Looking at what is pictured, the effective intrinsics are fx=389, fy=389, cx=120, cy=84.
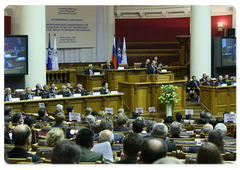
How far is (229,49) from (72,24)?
766 centimetres

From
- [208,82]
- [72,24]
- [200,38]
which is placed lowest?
[208,82]

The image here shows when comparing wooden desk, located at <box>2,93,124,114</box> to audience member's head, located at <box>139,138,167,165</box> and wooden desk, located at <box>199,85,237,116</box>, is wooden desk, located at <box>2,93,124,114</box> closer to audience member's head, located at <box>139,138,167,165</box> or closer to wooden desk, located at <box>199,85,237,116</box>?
wooden desk, located at <box>199,85,237,116</box>

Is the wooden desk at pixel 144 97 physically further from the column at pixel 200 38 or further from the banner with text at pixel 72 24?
the banner with text at pixel 72 24

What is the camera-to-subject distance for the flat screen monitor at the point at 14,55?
41.9 feet

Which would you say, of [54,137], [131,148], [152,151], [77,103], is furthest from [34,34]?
[152,151]

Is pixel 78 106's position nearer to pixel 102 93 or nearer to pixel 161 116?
pixel 102 93

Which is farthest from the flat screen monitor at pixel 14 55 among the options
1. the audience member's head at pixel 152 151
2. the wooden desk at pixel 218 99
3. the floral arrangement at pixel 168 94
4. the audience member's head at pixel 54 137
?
the audience member's head at pixel 152 151

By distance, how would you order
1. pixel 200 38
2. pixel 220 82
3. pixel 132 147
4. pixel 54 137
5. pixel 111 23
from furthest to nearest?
1. pixel 111 23
2. pixel 200 38
3. pixel 220 82
4. pixel 54 137
5. pixel 132 147

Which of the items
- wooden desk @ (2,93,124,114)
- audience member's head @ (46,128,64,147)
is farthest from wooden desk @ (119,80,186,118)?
audience member's head @ (46,128,64,147)

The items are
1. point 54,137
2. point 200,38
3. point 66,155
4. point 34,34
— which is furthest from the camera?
point 200,38

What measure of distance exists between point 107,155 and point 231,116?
4.44 meters

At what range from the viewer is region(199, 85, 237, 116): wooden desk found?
45.3 ft

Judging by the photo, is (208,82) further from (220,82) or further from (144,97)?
(144,97)

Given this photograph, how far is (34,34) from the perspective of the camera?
1310cm
